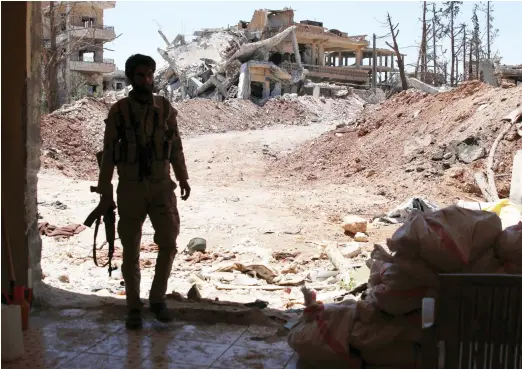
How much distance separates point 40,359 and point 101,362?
34 centimetres

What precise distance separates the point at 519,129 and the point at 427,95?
17.2 feet

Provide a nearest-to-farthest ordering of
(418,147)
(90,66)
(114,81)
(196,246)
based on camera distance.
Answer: (196,246)
(418,147)
(90,66)
(114,81)

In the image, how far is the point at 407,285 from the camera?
303 centimetres

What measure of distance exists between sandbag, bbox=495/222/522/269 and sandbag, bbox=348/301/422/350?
49cm

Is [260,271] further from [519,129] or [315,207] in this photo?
[519,129]

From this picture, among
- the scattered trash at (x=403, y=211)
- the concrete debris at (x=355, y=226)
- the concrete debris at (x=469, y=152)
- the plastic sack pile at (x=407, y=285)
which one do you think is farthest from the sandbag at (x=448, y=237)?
the concrete debris at (x=469, y=152)

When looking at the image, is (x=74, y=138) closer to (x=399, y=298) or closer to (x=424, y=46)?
(x=399, y=298)

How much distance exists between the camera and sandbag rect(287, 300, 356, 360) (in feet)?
10.3

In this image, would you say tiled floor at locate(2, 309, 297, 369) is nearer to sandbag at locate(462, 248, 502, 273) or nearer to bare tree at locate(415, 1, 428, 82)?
sandbag at locate(462, 248, 502, 273)

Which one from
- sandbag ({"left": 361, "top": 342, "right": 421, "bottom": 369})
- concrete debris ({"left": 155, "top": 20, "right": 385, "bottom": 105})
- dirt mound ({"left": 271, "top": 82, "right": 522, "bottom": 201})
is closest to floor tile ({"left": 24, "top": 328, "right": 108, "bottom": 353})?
sandbag ({"left": 361, "top": 342, "right": 421, "bottom": 369})

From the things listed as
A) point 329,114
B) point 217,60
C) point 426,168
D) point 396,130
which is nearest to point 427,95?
point 396,130

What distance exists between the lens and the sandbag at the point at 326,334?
3146 mm

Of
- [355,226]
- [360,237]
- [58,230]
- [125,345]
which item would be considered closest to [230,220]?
[355,226]

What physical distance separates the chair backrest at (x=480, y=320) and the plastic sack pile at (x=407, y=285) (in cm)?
63
